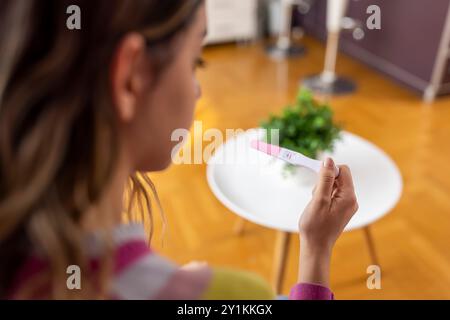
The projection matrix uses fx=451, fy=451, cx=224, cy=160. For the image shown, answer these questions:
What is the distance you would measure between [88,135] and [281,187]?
100 centimetres

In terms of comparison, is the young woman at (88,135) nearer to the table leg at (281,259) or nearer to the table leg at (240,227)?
the table leg at (281,259)

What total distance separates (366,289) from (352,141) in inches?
19.5

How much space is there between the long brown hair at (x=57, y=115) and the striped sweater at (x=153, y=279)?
0.10 feet

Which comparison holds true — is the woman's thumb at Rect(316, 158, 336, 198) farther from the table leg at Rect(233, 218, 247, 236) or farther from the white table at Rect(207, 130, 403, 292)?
the table leg at Rect(233, 218, 247, 236)

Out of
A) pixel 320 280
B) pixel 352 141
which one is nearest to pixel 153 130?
pixel 320 280

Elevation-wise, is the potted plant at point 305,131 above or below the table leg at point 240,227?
above

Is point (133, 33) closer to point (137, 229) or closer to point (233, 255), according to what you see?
point (137, 229)

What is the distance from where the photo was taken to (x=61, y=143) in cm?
37

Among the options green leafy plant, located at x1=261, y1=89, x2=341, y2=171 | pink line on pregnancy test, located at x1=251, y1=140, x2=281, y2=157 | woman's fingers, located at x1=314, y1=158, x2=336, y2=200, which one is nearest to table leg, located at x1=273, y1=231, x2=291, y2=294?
green leafy plant, located at x1=261, y1=89, x2=341, y2=171

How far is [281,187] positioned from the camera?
134 cm

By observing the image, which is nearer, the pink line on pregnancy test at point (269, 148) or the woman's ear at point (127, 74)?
the woman's ear at point (127, 74)

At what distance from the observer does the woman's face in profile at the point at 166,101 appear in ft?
1.36

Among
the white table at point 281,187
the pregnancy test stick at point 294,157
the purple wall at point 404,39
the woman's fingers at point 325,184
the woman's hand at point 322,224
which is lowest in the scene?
the white table at point 281,187

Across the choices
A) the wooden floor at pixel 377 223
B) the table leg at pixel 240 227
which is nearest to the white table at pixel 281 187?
the wooden floor at pixel 377 223
